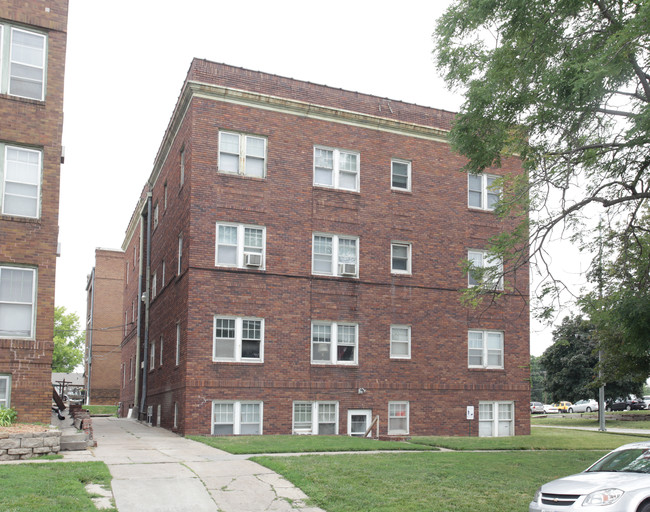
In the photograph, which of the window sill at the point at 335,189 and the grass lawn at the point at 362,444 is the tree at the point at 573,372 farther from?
the window sill at the point at 335,189

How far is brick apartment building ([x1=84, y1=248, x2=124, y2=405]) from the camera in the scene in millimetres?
54906

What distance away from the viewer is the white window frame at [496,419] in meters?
27.0

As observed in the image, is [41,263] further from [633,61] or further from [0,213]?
[633,61]

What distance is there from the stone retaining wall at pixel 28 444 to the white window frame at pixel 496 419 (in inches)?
667

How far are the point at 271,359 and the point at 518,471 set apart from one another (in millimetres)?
10464

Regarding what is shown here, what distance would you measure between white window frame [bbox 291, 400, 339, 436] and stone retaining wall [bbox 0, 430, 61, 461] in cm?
991

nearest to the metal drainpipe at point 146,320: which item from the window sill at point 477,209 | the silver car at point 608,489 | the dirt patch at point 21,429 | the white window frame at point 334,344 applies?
the white window frame at point 334,344

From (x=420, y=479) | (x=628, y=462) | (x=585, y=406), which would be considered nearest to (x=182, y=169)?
(x=420, y=479)

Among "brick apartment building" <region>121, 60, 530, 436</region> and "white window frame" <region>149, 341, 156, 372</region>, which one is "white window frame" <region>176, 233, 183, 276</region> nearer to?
"brick apartment building" <region>121, 60, 530, 436</region>

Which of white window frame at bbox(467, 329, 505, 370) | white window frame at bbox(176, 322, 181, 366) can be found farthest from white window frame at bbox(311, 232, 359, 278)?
white window frame at bbox(467, 329, 505, 370)

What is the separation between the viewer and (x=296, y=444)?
18000mm

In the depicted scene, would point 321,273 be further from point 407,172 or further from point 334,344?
point 407,172

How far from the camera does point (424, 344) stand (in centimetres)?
2609

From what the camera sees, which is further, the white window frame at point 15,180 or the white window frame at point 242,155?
the white window frame at point 242,155
